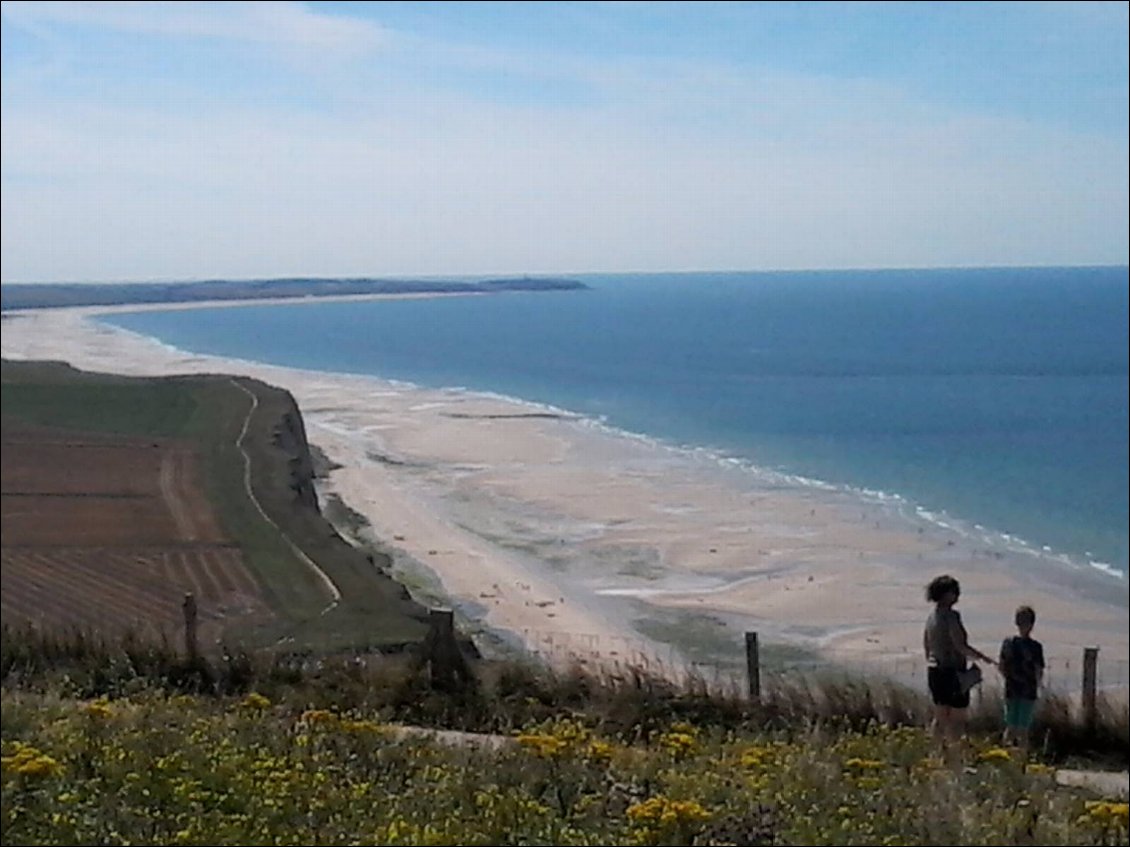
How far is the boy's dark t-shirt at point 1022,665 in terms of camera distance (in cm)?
943

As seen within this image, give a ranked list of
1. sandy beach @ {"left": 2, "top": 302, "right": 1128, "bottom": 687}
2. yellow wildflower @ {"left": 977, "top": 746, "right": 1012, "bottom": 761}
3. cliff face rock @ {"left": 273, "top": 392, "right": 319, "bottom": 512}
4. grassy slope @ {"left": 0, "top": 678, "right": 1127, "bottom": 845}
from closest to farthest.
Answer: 1. grassy slope @ {"left": 0, "top": 678, "right": 1127, "bottom": 845}
2. yellow wildflower @ {"left": 977, "top": 746, "right": 1012, "bottom": 761}
3. sandy beach @ {"left": 2, "top": 302, "right": 1128, "bottom": 687}
4. cliff face rock @ {"left": 273, "top": 392, "right": 319, "bottom": 512}

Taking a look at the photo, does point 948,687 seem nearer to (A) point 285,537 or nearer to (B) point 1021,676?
(B) point 1021,676

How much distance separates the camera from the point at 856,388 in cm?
8881

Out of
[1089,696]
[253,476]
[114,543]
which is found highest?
[1089,696]

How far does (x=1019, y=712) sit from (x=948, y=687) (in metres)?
0.61

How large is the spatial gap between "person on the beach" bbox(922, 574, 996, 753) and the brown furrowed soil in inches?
Answer: 463

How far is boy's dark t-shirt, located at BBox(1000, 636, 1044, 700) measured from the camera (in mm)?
9430

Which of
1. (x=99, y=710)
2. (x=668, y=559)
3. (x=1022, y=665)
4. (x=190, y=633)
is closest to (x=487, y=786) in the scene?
(x=99, y=710)

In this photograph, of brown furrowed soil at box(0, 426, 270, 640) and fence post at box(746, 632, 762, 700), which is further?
brown furrowed soil at box(0, 426, 270, 640)

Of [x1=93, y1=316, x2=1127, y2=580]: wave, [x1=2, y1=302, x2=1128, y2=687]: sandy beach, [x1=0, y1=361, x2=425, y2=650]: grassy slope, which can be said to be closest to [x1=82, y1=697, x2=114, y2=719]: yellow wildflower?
[x1=2, y1=302, x2=1128, y2=687]: sandy beach

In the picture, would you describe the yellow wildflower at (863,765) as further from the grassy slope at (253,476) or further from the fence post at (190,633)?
the grassy slope at (253,476)

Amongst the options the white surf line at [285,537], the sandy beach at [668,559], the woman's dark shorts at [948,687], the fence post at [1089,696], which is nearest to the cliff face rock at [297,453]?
the sandy beach at [668,559]

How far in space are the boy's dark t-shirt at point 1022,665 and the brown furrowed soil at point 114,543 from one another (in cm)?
1194

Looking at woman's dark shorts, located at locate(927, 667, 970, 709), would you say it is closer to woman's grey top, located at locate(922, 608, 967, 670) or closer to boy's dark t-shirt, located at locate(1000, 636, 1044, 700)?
woman's grey top, located at locate(922, 608, 967, 670)
